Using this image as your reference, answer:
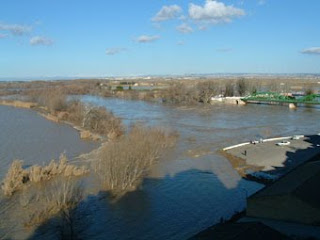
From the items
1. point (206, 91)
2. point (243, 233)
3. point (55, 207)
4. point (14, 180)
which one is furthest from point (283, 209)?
point (206, 91)

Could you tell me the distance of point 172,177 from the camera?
21.2m

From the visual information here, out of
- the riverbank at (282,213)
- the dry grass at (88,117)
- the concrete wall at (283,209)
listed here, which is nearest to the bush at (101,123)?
the dry grass at (88,117)

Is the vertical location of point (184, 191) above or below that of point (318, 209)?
below

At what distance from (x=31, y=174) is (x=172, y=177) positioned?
6.87m

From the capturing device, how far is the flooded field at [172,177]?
15.0 meters

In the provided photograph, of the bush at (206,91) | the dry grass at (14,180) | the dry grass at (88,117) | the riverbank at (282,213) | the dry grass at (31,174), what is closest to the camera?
the riverbank at (282,213)

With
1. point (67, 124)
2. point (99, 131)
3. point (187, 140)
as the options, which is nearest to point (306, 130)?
point (187, 140)

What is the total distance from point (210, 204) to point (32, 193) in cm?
773

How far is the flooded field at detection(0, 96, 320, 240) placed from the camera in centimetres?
1501

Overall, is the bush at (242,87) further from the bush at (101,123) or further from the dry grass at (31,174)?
the dry grass at (31,174)

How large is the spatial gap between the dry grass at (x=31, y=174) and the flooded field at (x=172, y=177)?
133 inches

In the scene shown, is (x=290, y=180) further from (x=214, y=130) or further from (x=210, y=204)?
(x=214, y=130)

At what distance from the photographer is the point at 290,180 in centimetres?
1509

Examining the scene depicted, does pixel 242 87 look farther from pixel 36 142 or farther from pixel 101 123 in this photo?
pixel 36 142
